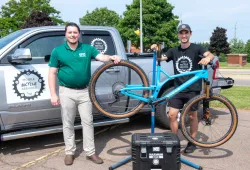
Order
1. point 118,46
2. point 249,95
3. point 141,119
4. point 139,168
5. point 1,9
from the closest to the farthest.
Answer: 1. point 139,168
2. point 118,46
3. point 141,119
4. point 249,95
5. point 1,9

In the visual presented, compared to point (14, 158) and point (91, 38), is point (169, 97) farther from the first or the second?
point (14, 158)

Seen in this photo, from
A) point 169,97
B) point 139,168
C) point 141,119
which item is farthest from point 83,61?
point 141,119

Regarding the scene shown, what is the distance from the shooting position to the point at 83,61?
404 cm

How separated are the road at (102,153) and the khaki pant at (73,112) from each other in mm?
266

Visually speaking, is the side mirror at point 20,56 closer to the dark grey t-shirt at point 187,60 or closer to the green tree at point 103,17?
the dark grey t-shirt at point 187,60

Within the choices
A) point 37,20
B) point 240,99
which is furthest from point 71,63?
point 37,20

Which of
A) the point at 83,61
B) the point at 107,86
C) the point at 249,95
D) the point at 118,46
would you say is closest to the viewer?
the point at 83,61

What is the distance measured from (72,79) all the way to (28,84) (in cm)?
74

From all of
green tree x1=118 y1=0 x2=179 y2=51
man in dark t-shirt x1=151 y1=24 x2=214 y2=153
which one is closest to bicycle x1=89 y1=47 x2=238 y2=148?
man in dark t-shirt x1=151 y1=24 x2=214 y2=153

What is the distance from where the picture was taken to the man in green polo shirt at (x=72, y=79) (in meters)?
3.97

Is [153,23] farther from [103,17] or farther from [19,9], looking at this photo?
[103,17]

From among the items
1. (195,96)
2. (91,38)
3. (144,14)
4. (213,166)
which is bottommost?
(213,166)

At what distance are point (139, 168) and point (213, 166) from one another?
1244mm

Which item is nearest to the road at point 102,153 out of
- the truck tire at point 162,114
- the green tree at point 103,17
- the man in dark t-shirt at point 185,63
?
the truck tire at point 162,114
